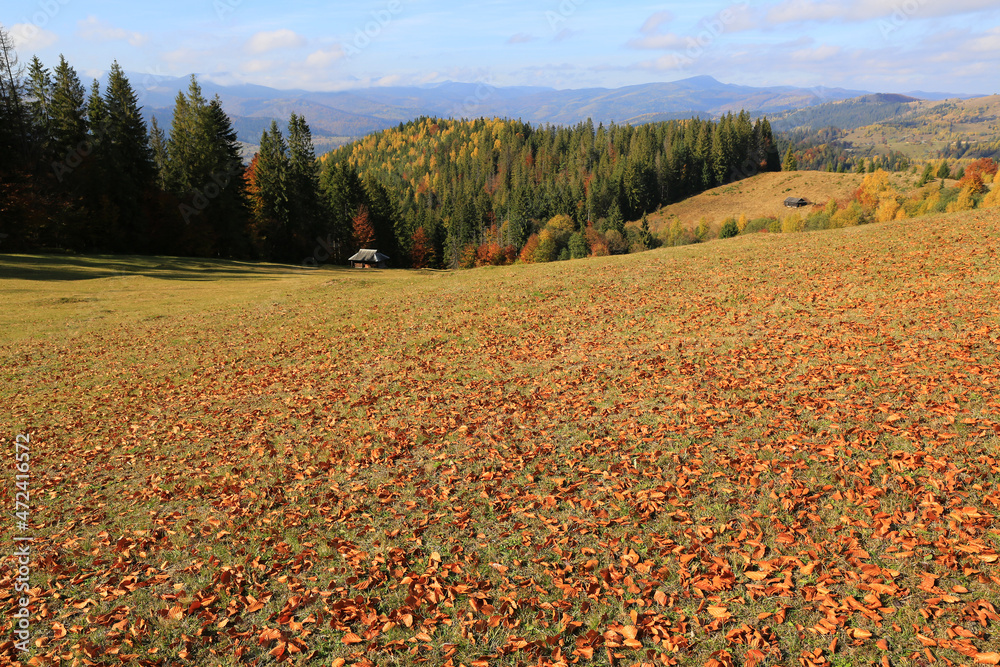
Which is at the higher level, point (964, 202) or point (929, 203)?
point (929, 203)

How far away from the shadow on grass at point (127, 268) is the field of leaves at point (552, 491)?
26204mm

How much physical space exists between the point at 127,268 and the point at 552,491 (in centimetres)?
5195

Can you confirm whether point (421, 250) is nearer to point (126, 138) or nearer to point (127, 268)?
point (126, 138)

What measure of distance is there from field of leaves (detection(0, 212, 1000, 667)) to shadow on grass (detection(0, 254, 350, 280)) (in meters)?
26.2

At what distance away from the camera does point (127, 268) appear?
155 ft

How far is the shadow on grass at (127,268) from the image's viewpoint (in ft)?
136

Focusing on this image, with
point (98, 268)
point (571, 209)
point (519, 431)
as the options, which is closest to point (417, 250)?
point (571, 209)

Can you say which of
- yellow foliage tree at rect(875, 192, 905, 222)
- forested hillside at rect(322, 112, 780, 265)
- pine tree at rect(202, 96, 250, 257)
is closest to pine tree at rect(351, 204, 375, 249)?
pine tree at rect(202, 96, 250, 257)

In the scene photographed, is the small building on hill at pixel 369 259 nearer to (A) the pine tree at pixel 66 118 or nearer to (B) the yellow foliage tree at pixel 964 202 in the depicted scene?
(A) the pine tree at pixel 66 118

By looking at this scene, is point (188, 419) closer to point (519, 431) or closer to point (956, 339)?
point (519, 431)

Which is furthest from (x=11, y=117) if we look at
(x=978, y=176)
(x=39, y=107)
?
(x=978, y=176)

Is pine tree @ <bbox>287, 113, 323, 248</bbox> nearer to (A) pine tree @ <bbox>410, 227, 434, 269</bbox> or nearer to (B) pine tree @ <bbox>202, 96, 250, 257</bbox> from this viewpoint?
(B) pine tree @ <bbox>202, 96, 250, 257</bbox>

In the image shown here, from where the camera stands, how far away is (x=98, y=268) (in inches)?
1789

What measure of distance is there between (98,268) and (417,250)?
6969 centimetres
